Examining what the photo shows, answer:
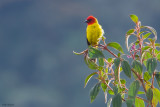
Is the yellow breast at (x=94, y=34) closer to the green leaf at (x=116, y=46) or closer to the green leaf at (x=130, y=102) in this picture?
the green leaf at (x=116, y=46)

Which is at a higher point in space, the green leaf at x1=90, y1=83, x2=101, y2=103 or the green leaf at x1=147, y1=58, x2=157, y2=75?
the green leaf at x1=147, y1=58, x2=157, y2=75

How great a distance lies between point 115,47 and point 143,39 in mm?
242

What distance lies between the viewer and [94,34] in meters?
2.77

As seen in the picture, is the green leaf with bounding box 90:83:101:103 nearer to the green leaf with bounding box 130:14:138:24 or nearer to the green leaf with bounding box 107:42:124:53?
the green leaf with bounding box 107:42:124:53

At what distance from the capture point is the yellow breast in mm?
2752

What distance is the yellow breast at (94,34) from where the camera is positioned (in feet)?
9.03

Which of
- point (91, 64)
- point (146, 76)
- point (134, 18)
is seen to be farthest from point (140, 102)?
point (134, 18)

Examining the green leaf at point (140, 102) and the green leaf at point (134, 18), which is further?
the green leaf at point (140, 102)

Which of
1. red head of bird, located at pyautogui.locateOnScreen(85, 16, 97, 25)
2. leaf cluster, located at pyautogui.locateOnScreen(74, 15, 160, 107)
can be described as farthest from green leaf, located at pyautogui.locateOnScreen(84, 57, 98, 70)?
red head of bird, located at pyautogui.locateOnScreen(85, 16, 97, 25)

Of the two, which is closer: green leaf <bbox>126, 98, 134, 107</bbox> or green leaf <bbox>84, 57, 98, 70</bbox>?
green leaf <bbox>126, 98, 134, 107</bbox>

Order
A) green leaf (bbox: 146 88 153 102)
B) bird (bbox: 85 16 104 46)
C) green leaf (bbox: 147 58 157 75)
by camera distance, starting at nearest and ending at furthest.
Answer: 1. green leaf (bbox: 147 58 157 75)
2. green leaf (bbox: 146 88 153 102)
3. bird (bbox: 85 16 104 46)

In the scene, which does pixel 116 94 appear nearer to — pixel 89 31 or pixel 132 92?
pixel 132 92

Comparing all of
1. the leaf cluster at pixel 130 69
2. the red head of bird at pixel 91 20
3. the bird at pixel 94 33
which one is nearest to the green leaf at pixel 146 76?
the leaf cluster at pixel 130 69

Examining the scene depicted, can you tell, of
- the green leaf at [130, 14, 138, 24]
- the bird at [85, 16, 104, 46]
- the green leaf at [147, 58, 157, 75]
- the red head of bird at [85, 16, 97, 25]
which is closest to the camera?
the green leaf at [147, 58, 157, 75]
